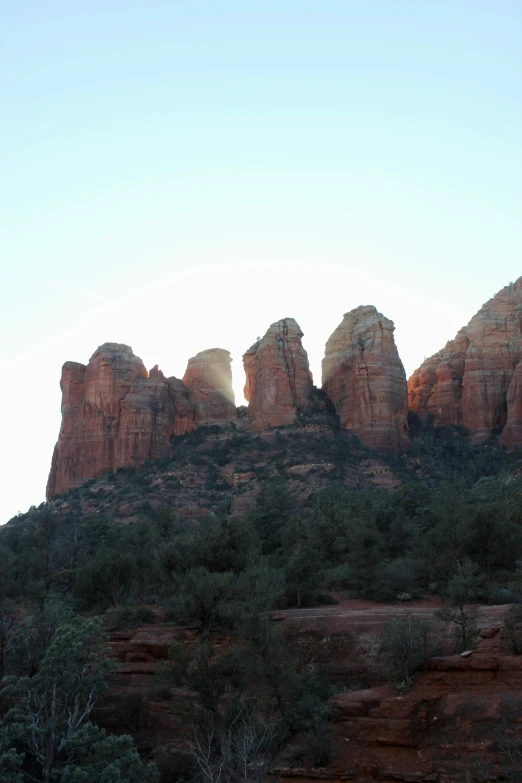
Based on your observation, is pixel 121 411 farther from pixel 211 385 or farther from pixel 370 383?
pixel 370 383

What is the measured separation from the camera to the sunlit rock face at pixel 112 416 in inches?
3063

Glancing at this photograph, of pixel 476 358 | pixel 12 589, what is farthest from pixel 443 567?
pixel 476 358

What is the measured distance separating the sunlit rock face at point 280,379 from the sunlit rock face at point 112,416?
898 cm

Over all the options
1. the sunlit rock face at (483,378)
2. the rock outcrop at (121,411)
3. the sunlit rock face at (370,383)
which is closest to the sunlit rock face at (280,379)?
the sunlit rock face at (370,383)

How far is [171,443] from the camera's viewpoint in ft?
261

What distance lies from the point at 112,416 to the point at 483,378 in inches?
1491

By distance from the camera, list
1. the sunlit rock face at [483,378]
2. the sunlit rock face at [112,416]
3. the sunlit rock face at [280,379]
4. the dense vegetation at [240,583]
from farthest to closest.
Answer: the sunlit rock face at [112,416]
the sunlit rock face at [280,379]
the sunlit rock face at [483,378]
the dense vegetation at [240,583]

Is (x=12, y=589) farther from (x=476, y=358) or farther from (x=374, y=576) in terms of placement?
(x=476, y=358)

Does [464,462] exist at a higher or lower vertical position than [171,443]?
lower

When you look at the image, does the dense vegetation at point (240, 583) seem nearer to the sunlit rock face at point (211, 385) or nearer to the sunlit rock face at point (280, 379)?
the sunlit rock face at point (280, 379)

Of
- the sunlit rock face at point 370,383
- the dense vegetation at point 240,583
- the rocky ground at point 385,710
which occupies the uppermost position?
the sunlit rock face at point 370,383

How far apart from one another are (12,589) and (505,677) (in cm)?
2519

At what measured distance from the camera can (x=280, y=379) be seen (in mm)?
76625

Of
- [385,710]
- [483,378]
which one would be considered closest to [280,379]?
[483,378]
